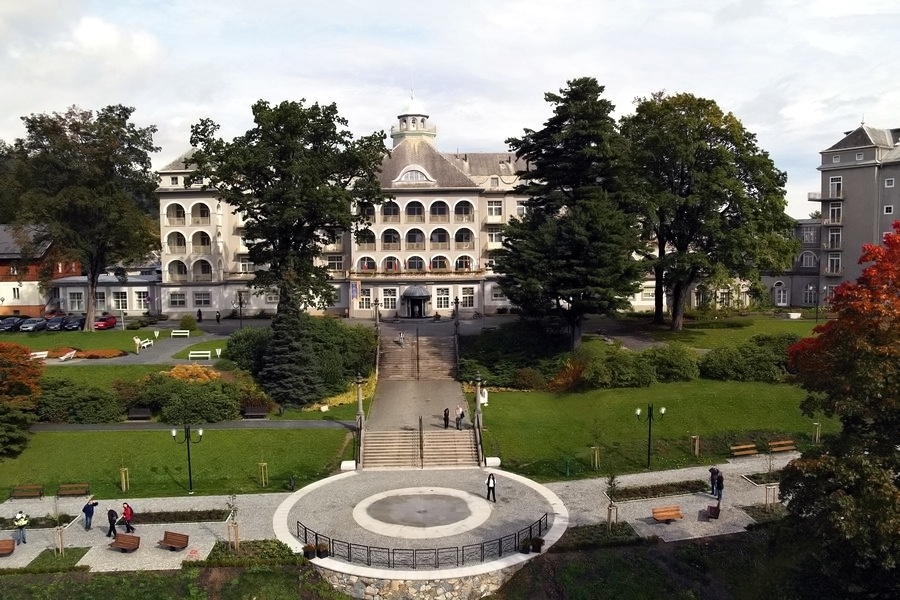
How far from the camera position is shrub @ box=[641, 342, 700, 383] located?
38219 mm

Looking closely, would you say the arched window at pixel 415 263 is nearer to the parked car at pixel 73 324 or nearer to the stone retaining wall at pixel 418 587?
the parked car at pixel 73 324

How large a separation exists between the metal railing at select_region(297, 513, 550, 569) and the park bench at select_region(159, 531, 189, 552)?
12.6ft

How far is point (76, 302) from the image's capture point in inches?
2539

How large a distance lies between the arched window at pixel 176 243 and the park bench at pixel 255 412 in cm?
3212

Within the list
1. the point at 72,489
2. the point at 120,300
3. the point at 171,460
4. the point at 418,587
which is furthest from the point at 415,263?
the point at 418,587

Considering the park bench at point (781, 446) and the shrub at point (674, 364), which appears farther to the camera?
the shrub at point (674, 364)

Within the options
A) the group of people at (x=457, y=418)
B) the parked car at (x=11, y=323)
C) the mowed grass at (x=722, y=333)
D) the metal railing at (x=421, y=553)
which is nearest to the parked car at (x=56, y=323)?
the parked car at (x=11, y=323)

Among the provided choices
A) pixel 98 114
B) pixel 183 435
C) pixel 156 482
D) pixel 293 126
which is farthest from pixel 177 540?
pixel 98 114

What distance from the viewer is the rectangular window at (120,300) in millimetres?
65062

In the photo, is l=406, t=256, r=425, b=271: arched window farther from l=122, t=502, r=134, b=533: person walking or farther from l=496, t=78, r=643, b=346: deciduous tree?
l=122, t=502, r=134, b=533: person walking

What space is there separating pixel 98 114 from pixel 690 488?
46.4 metres

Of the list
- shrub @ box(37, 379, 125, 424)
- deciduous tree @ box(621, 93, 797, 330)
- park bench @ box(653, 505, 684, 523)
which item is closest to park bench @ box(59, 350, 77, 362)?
shrub @ box(37, 379, 125, 424)

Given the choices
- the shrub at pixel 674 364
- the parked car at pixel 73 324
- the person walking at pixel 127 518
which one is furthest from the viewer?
the parked car at pixel 73 324

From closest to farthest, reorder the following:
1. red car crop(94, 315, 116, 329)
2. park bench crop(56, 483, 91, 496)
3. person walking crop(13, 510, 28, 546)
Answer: person walking crop(13, 510, 28, 546), park bench crop(56, 483, 91, 496), red car crop(94, 315, 116, 329)
